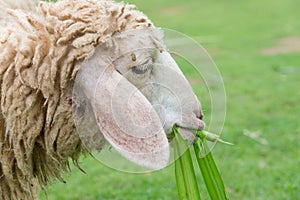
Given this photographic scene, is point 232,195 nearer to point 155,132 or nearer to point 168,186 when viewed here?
point 168,186

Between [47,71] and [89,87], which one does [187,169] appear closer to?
[89,87]

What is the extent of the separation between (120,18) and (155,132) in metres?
0.55

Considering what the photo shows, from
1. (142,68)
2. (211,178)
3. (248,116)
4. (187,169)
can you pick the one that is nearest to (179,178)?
(187,169)

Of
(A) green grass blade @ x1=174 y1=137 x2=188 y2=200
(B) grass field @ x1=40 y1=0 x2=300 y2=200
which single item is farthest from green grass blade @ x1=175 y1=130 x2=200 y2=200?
(B) grass field @ x1=40 y1=0 x2=300 y2=200

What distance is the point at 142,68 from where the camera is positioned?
3.26m

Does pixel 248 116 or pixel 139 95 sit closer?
pixel 139 95

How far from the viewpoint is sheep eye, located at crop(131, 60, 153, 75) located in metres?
3.26

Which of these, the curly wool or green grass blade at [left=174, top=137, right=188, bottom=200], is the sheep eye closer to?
the curly wool

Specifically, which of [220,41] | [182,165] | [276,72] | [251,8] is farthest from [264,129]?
[251,8]

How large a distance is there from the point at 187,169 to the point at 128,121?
403 mm

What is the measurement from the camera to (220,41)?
1265 centimetres

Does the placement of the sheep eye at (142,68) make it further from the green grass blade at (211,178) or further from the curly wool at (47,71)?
the green grass blade at (211,178)

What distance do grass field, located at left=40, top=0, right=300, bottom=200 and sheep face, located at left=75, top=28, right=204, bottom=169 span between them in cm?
91

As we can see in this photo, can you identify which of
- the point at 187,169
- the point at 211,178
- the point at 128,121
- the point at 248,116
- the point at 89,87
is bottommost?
the point at 248,116
